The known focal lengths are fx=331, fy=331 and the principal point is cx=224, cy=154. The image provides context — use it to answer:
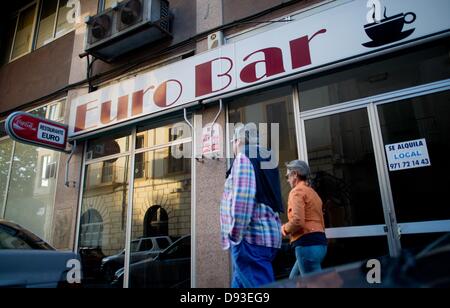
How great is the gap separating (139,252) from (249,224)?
11.3 feet

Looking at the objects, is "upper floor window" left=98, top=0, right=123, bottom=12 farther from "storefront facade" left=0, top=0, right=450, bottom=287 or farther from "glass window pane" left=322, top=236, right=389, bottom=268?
"glass window pane" left=322, top=236, right=389, bottom=268

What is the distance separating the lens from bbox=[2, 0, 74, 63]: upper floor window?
870cm

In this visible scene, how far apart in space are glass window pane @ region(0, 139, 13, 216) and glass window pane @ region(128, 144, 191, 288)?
13.9 feet

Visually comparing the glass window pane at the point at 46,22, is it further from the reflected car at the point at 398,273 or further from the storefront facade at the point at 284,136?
the reflected car at the point at 398,273

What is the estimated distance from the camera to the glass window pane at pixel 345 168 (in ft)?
12.9

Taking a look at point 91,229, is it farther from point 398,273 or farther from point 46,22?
point 46,22

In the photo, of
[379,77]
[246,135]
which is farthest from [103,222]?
[379,77]

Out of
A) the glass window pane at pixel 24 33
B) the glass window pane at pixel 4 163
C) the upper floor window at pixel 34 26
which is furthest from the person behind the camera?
the glass window pane at pixel 24 33

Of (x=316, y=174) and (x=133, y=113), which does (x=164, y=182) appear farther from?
(x=316, y=174)

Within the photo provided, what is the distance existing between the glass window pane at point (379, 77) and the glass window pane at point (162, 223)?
7.33ft

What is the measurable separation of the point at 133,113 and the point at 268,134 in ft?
8.32

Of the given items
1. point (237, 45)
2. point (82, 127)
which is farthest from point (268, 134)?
point (82, 127)

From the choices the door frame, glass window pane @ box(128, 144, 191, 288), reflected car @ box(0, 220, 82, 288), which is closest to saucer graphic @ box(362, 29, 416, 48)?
the door frame

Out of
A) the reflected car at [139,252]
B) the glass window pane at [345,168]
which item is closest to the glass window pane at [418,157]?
A: the glass window pane at [345,168]
